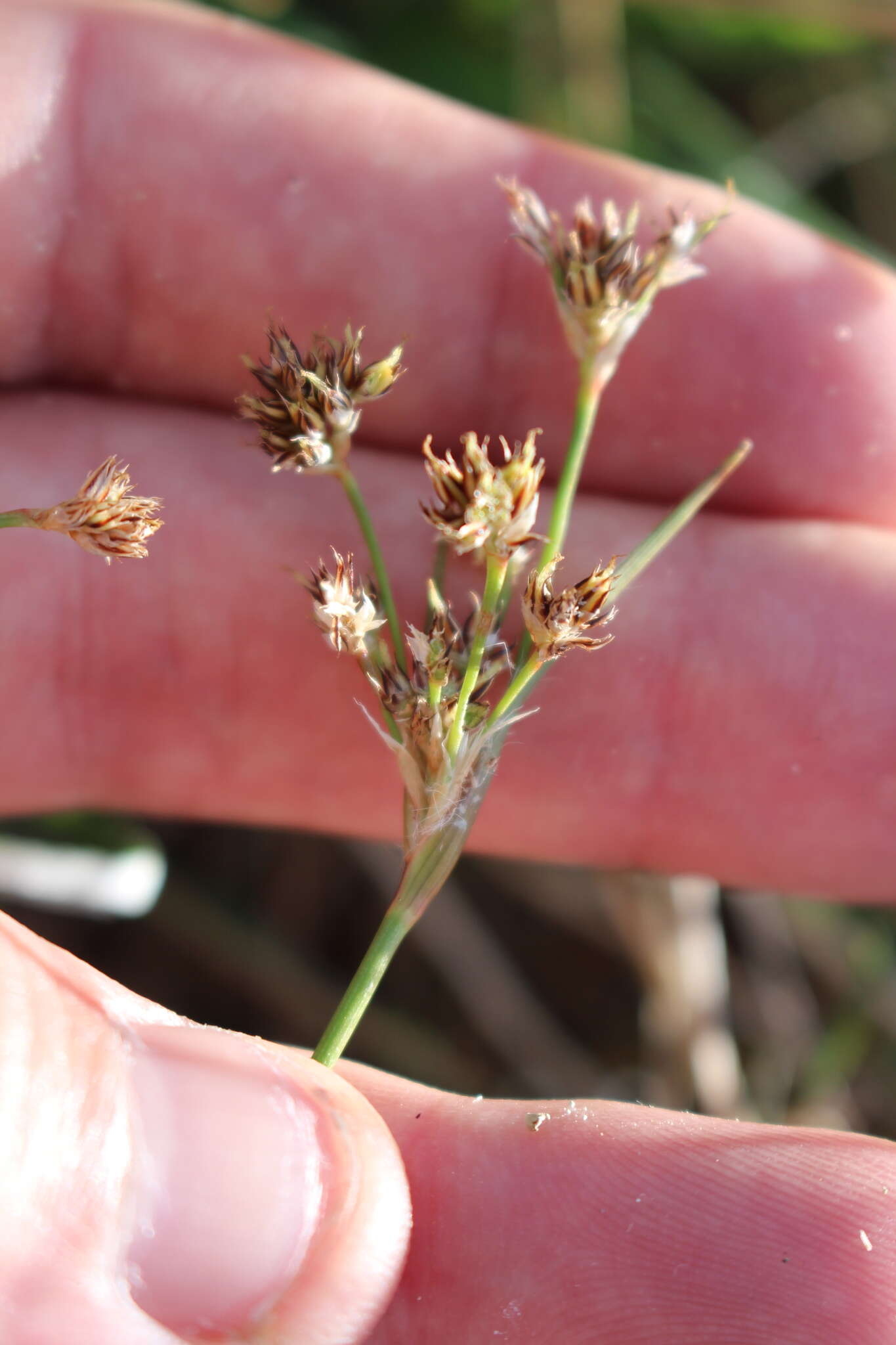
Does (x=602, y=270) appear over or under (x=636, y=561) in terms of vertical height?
over

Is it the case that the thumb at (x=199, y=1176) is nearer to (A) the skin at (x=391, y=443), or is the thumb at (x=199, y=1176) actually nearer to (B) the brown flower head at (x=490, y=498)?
(B) the brown flower head at (x=490, y=498)

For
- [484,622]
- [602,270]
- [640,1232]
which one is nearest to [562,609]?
[484,622]

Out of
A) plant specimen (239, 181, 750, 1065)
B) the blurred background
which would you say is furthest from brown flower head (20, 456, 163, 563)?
the blurred background

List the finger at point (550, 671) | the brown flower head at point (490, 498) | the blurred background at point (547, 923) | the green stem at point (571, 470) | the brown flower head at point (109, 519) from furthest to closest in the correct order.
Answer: the blurred background at point (547, 923), the finger at point (550, 671), the green stem at point (571, 470), the brown flower head at point (109, 519), the brown flower head at point (490, 498)

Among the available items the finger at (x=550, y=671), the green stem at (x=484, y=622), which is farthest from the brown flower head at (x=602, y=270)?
the finger at (x=550, y=671)

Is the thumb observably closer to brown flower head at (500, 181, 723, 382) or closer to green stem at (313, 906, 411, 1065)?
green stem at (313, 906, 411, 1065)

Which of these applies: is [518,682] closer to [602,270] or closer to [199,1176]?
[602,270]

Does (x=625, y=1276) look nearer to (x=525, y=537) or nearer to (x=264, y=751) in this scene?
(x=525, y=537)

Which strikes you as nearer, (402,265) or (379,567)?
(379,567)
